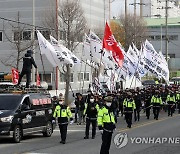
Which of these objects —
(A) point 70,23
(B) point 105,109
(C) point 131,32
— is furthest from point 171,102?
(C) point 131,32

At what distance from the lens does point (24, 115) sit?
18.3 meters

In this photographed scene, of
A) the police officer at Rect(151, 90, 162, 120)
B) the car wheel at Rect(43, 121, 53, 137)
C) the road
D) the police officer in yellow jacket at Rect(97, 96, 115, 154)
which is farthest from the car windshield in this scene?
the police officer at Rect(151, 90, 162, 120)

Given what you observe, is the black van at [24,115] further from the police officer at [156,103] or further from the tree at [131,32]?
the tree at [131,32]

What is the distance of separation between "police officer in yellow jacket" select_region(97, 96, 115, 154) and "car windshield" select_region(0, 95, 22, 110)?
15.4 ft

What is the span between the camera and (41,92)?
66.2ft

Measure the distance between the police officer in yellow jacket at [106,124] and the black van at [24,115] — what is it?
4278 mm

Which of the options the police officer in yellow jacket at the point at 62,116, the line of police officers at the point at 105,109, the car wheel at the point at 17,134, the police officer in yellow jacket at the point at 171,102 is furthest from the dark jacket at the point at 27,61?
the police officer in yellow jacket at the point at 171,102

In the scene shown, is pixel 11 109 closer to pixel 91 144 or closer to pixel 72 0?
pixel 91 144

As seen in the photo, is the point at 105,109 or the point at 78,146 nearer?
the point at 105,109

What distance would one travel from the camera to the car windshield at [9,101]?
59.5 ft

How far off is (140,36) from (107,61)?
39924mm

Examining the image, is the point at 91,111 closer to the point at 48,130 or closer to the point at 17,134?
the point at 48,130

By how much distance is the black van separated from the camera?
17.5 metres

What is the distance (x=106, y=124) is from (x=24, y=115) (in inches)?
193
